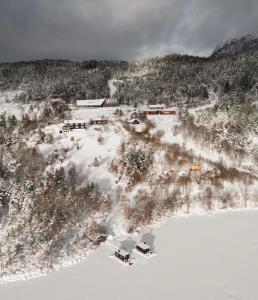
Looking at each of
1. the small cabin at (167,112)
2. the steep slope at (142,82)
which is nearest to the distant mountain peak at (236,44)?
the steep slope at (142,82)

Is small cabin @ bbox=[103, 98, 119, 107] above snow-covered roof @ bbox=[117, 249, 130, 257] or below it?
above

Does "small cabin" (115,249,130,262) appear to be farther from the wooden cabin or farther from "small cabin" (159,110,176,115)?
"small cabin" (159,110,176,115)

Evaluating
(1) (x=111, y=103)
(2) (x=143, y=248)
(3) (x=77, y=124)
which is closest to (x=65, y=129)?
(3) (x=77, y=124)

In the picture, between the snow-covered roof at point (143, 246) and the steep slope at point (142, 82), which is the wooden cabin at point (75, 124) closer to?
the steep slope at point (142, 82)

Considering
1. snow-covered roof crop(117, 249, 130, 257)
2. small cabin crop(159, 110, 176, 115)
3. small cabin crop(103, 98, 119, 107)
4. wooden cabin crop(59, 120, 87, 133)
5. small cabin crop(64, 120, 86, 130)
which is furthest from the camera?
small cabin crop(103, 98, 119, 107)

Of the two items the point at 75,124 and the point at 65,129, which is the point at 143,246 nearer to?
the point at 65,129

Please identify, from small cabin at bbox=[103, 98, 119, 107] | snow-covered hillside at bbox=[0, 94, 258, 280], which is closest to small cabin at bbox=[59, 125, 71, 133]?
snow-covered hillside at bbox=[0, 94, 258, 280]

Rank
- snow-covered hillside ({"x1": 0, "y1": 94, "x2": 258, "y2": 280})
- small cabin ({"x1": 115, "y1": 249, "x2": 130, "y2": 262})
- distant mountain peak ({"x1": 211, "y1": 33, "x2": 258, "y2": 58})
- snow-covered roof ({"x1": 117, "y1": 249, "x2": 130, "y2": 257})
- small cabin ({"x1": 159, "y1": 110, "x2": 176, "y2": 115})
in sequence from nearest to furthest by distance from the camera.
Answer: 1. small cabin ({"x1": 115, "y1": 249, "x2": 130, "y2": 262})
2. snow-covered roof ({"x1": 117, "y1": 249, "x2": 130, "y2": 257})
3. snow-covered hillside ({"x1": 0, "y1": 94, "x2": 258, "y2": 280})
4. small cabin ({"x1": 159, "y1": 110, "x2": 176, "y2": 115})
5. distant mountain peak ({"x1": 211, "y1": 33, "x2": 258, "y2": 58})
